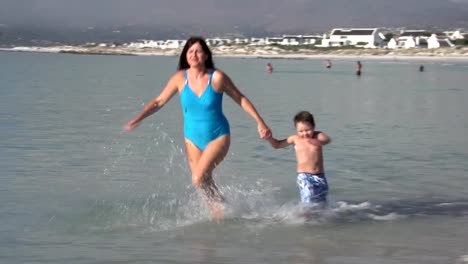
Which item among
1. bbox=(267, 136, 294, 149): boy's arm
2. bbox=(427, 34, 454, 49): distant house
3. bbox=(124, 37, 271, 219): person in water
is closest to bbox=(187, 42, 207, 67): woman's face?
bbox=(124, 37, 271, 219): person in water

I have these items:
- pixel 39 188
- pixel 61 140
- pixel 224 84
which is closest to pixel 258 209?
pixel 224 84

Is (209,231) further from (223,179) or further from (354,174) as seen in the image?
(354,174)

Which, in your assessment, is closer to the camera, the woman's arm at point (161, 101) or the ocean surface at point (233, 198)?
the ocean surface at point (233, 198)

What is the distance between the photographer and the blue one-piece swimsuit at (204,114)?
6.89 metres

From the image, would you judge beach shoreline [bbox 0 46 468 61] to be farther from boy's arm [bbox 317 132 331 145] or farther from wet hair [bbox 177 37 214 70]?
wet hair [bbox 177 37 214 70]

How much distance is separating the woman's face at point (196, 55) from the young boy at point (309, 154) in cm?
111

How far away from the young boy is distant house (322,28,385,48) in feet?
470

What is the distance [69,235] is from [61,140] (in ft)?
26.5

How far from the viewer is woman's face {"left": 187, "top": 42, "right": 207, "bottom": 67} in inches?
271

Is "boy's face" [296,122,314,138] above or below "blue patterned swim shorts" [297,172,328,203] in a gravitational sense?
above

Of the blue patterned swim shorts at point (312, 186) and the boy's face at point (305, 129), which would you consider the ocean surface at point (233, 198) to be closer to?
the blue patterned swim shorts at point (312, 186)

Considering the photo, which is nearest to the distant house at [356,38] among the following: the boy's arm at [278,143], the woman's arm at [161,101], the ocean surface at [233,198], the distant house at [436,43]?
the distant house at [436,43]

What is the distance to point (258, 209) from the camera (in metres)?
8.37

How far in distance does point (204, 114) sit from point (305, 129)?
3.54 ft
